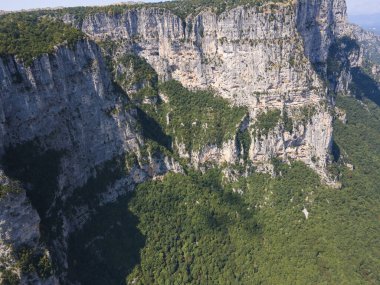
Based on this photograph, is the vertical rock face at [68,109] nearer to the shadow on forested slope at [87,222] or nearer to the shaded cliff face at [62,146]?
the shaded cliff face at [62,146]

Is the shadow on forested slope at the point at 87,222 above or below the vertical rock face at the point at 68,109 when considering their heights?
below

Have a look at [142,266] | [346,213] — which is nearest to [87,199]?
[142,266]

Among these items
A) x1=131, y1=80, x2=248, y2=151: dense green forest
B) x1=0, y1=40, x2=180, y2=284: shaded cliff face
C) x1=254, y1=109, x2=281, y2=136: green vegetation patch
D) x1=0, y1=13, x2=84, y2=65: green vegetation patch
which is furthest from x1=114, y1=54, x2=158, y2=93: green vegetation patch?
x1=254, y1=109, x2=281, y2=136: green vegetation patch

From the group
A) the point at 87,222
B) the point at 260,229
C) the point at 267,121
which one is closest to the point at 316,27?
the point at 267,121

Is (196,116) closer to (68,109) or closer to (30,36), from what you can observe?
(68,109)

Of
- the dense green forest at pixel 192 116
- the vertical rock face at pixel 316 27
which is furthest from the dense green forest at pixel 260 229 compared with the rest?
the vertical rock face at pixel 316 27

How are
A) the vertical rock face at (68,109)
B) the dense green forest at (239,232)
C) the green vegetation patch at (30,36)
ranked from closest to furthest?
1. the vertical rock face at (68,109)
2. the green vegetation patch at (30,36)
3. the dense green forest at (239,232)

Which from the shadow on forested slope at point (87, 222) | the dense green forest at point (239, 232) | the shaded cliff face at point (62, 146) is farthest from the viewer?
the dense green forest at point (239, 232)
